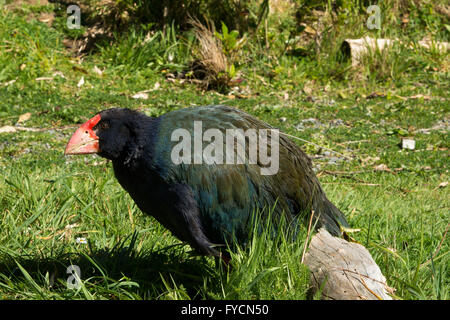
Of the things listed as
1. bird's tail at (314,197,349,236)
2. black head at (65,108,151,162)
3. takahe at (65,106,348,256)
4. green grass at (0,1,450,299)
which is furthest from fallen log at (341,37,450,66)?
black head at (65,108,151,162)

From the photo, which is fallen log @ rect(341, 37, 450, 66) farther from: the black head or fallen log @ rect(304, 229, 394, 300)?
the black head

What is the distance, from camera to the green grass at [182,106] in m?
2.56


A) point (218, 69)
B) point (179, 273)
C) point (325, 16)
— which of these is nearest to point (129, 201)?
point (179, 273)

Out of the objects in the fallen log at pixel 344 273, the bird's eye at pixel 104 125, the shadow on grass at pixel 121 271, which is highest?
the bird's eye at pixel 104 125

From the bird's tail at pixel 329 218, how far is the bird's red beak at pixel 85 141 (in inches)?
46.6

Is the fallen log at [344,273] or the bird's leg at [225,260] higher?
the fallen log at [344,273]

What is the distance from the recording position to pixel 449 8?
28.4ft

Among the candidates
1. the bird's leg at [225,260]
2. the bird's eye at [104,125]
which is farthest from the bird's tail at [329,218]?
the bird's eye at [104,125]

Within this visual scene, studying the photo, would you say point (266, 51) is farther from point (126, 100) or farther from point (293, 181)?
point (293, 181)

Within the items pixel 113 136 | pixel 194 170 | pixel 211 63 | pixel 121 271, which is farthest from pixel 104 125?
pixel 211 63

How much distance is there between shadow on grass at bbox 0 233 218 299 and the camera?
2.60m

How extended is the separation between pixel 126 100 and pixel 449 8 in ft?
18.0

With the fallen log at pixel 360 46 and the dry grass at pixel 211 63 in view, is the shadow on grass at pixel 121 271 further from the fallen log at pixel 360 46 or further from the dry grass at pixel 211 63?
the fallen log at pixel 360 46

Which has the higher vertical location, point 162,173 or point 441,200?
point 162,173
